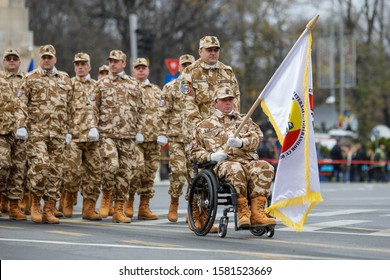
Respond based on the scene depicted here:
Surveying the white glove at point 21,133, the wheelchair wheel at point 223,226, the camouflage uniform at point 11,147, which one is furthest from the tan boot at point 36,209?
the wheelchair wheel at point 223,226

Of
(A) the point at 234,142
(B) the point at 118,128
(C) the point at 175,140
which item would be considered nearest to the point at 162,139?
(C) the point at 175,140

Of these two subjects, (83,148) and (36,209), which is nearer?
(36,209)

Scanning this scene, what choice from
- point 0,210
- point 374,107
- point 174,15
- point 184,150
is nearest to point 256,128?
point 184,150

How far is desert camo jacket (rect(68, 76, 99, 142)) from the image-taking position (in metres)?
14.9

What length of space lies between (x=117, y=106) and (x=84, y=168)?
1273 mm

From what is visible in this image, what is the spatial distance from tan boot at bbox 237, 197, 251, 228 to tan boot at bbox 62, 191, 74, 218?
479 centimetres

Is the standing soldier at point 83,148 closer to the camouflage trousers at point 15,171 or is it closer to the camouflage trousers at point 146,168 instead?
the camouflage trousers at point 146,168

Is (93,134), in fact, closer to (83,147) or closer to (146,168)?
(83,147)

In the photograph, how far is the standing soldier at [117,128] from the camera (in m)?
14.8

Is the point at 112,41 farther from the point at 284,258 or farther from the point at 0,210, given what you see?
the point at 284,258

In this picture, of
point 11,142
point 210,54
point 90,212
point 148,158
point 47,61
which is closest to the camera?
point 210,54

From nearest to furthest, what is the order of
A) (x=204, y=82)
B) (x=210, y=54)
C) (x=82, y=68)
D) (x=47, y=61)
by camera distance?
(x=210, y=54) → (x=204, y=82) → (x=47, y=61) → (x=82, y=68)

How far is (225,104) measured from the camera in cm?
1242

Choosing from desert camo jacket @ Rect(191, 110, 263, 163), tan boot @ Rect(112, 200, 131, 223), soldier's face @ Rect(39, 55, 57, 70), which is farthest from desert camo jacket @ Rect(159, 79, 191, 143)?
desert camo jacket @ Rect(191, 110, 263, 163)
